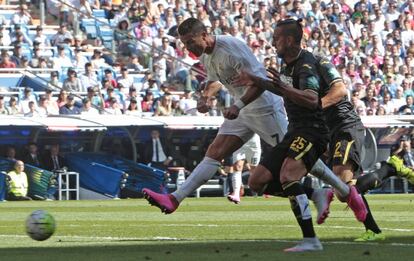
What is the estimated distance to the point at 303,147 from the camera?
12164 mm

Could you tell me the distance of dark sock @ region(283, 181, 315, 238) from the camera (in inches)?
468

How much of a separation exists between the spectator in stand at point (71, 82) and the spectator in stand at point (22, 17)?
257cm

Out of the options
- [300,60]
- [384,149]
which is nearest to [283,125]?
[300,60]

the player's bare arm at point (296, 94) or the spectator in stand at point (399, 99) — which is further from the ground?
the player's bare arm at point (296, 94)

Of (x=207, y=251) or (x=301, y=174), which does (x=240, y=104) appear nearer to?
(x=301, y=174)

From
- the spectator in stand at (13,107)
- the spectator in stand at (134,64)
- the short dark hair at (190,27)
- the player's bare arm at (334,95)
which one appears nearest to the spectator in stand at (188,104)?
the spectator in stand at (134,64)

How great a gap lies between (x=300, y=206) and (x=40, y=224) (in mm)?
2632

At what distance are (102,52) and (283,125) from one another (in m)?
19.5

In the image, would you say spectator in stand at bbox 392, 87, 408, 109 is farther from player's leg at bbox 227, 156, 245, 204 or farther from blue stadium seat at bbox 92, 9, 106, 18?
player's leg at bbox 227, 156, 245, 204

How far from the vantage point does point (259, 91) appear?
1323 centimetres

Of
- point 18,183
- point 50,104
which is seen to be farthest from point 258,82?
point 50,104

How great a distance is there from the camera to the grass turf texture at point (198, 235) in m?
11.6

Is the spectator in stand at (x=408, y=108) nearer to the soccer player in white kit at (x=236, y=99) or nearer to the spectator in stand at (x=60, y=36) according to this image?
the spectator in stand at (x=60, y=36)

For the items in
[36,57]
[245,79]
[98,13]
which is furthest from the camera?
[98,13]
